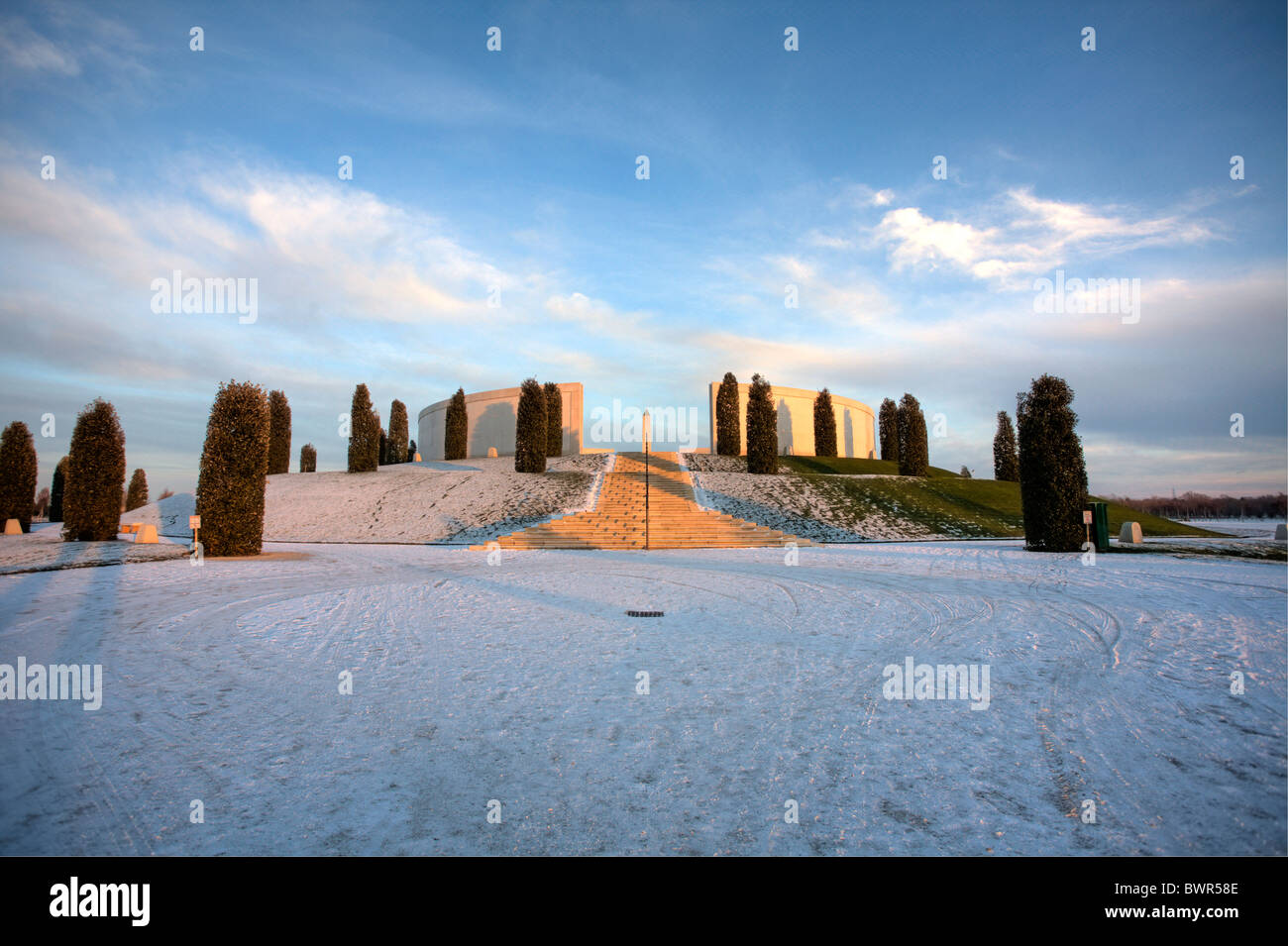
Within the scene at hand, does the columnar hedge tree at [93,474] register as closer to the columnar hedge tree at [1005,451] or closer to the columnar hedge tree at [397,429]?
the columnar hedge tree at [397,429]

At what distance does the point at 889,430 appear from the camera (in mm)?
37000

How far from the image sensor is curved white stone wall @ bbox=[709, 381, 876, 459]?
42.8m

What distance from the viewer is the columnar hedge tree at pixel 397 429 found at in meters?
36.6

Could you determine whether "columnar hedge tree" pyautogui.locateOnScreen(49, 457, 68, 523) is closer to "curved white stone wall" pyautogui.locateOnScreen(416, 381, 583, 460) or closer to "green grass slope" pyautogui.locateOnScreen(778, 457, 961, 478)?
"curved white stone wall" pyautogui.locateOnScreen(416, 381, 583, 460)

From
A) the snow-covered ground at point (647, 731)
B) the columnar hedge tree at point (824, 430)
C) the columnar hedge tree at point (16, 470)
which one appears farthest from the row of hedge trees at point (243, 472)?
the columnar hedge tree at point (824, 430)

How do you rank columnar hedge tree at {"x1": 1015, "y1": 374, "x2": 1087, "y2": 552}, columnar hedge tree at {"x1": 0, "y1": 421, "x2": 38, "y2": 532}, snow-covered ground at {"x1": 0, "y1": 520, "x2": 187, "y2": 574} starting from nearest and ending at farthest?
snow-covered ground at {"x1": 0, "y1": 520, "x2": 187, "y2": 574} → columnar hedge tree at {"x1": 1015, "y1": 374, "x2": 1087, "y2": 552} → columnar hedge tree at {"x1": 0, "y1": 421, "x2": 38, "y2": 532}

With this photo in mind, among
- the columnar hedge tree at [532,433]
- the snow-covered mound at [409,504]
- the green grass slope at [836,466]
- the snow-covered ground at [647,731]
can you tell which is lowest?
the snow-covered ground at [647,731]

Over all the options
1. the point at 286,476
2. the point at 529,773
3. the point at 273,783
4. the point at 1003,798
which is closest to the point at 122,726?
the point at 273,783

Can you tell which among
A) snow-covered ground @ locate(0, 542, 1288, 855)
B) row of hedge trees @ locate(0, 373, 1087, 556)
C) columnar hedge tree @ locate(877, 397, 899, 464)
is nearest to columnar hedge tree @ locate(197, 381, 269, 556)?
row of hedge trees @ locate(0, 373, 1087, 556)

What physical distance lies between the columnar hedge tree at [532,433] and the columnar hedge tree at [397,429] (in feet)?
45.1

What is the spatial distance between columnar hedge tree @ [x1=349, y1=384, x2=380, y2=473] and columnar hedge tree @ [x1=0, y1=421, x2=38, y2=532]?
11616 mm

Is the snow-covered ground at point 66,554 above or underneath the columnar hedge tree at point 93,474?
underneath

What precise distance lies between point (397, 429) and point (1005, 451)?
3552cm
